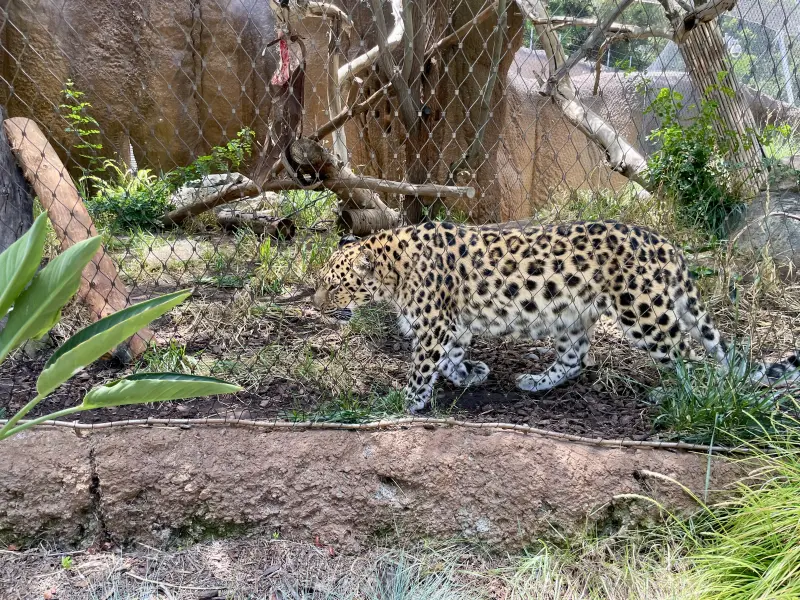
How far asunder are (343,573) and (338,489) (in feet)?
1.37

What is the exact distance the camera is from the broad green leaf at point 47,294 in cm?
223

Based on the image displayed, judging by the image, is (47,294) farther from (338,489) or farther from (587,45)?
(587,45)

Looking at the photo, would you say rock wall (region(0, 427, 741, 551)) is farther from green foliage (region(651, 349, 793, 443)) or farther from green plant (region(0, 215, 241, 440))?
green plant (region(0, 215, 241, 440))

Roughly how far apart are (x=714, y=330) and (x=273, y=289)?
3.40 meters

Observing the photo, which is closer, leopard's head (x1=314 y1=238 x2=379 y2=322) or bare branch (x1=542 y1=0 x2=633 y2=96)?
leopard's head (x1=314 y1=238 x2=379 y2=322)

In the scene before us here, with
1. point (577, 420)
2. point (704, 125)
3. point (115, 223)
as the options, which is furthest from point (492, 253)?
point (115, 223)

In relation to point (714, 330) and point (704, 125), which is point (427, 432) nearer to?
point (714, 330)

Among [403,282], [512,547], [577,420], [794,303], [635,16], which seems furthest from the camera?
[635,16]

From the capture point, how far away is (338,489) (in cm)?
359

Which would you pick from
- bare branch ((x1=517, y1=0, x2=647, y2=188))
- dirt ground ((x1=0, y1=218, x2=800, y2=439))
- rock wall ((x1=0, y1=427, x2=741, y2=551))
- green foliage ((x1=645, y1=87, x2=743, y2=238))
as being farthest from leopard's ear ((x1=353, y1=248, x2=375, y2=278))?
green foliage ((x1=645, y1=87, x2=743, y2=238))

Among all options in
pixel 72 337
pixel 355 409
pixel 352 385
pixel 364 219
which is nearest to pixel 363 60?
pixel 364 219

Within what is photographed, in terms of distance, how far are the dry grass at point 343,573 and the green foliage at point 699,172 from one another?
3.77 meters

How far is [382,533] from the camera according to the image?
3635 millimetres

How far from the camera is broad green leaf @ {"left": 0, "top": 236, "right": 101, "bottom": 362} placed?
7.33 feet
